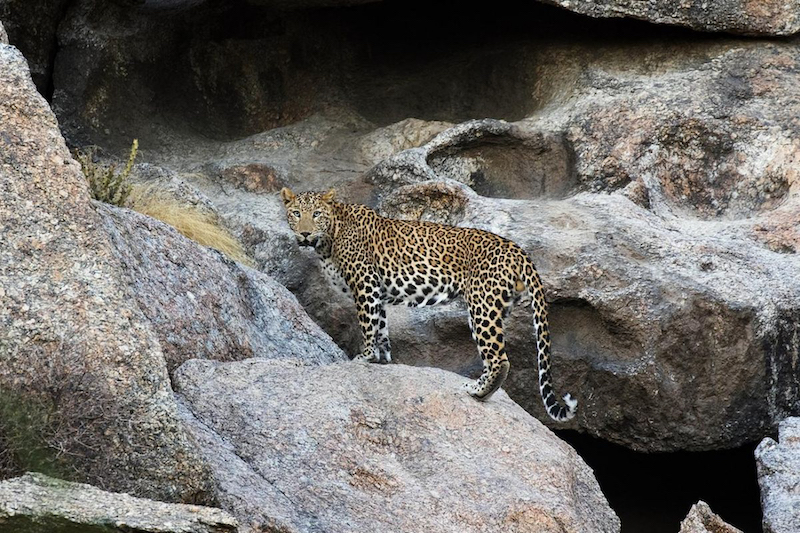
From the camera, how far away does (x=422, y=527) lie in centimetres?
806

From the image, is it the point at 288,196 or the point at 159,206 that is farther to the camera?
the point at 159,206

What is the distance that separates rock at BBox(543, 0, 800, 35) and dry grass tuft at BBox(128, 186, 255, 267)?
161 inches

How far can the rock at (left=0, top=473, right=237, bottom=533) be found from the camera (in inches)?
235

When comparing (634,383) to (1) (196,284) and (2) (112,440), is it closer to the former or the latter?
(1) (196,284)

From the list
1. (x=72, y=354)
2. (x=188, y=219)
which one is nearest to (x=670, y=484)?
(x=188, y=219)

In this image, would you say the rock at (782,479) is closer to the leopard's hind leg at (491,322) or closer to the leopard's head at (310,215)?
the leopard's hind leg at (491,322)

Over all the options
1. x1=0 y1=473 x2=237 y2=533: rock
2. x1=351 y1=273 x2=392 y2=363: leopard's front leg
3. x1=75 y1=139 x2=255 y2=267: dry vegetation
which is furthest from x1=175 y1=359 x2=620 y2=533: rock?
x1=75 y1=139 x2=255 y2=267: dry vegetation

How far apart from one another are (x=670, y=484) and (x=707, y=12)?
4.88 meters

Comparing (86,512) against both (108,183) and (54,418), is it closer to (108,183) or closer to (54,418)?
(54,418)

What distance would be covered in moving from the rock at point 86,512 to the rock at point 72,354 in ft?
1.81

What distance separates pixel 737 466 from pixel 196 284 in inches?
281

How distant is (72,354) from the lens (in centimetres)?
701

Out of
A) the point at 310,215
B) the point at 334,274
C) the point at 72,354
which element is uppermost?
the point at 72,354

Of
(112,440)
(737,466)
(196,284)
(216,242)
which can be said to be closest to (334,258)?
(216,242)
